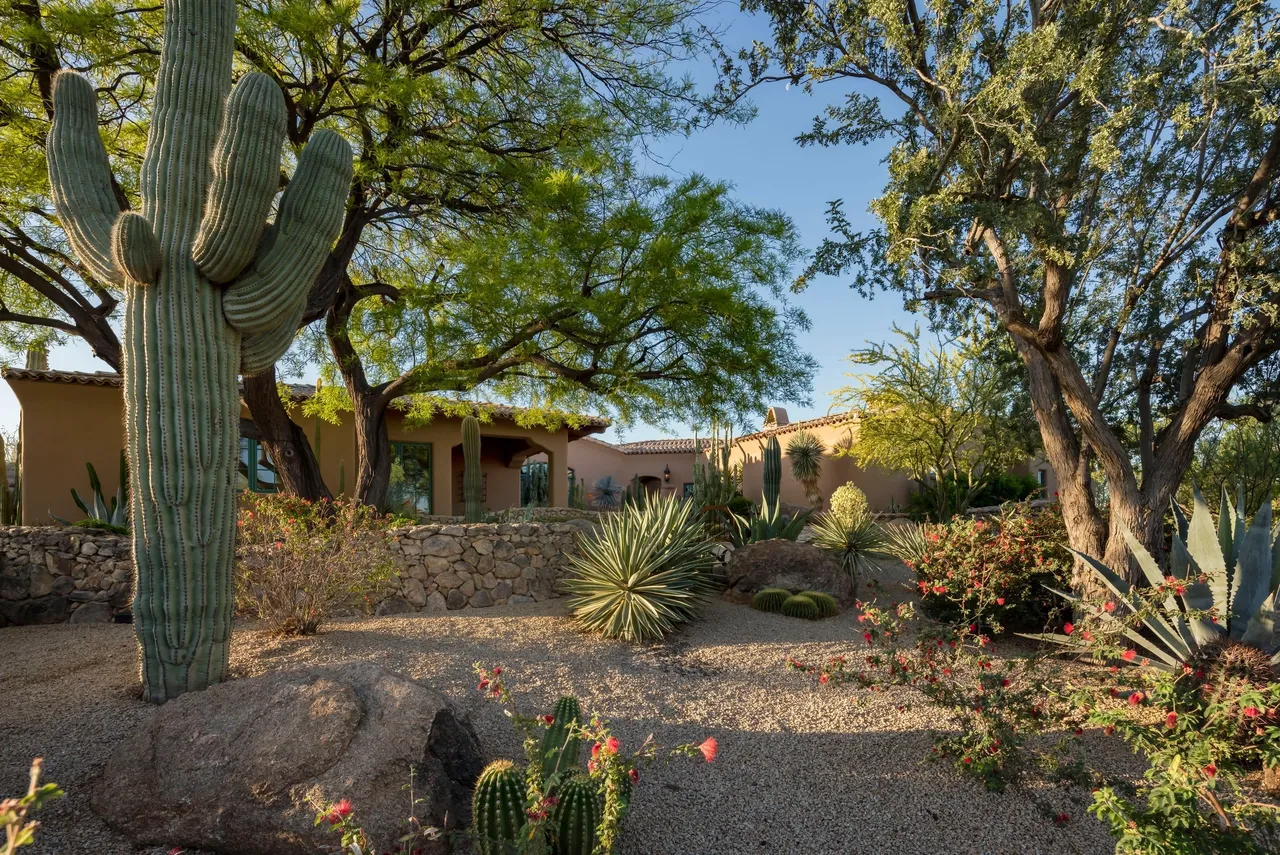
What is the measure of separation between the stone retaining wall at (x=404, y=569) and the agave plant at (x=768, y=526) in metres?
2.55

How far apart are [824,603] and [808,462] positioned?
14.0 meters

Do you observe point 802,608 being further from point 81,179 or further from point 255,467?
point 255,467

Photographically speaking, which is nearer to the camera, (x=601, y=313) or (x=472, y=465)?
(x=601, y=313)

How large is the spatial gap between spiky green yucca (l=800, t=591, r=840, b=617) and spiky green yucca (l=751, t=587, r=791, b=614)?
0.72ft

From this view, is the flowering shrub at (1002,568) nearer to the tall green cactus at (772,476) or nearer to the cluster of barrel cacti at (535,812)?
the tall green cactus at (772,476)

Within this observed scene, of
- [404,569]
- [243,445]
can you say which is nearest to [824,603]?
[404,569]

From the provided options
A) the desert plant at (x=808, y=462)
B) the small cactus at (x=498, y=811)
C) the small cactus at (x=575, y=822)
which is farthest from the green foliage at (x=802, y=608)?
the desert plant at (x=808, y=462)

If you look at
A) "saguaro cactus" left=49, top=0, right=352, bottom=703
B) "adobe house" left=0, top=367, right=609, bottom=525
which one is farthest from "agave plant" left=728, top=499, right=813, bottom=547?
"saguaro cactus" left=49, top=0, right=352, bottom=703

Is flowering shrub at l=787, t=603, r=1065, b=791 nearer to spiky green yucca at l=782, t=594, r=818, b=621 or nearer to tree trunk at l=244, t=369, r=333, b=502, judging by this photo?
spiky green yucca at l=782, t=594, r=818, b=621

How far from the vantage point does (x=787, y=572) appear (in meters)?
8.71

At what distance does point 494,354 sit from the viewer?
8719mm

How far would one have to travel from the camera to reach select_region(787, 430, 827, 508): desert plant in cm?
2159

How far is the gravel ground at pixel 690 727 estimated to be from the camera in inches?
141

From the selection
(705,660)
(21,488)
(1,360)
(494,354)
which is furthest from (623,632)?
(1,360)
